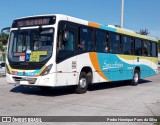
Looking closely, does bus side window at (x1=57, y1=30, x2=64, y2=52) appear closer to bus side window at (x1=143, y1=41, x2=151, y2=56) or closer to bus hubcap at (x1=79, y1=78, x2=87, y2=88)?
bus hubcap at (x1=79, y1=78, x2=87, y2=88)

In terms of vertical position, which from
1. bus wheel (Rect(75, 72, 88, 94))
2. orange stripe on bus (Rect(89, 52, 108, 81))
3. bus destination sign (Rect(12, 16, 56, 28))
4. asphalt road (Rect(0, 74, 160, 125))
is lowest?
asphalt road (Rect(0, 74, 160, 125))

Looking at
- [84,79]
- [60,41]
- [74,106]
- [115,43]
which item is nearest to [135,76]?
[115,43]

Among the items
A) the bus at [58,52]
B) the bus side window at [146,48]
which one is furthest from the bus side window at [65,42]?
the bus side window at [146,48]

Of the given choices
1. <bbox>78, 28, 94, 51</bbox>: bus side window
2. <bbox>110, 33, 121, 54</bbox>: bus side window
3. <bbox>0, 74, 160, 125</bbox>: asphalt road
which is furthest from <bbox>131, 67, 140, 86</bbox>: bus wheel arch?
<bbox>0, 74, 160, 125</bbox>: asphalt road

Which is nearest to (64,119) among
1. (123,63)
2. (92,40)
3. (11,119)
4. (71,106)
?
(11,119)

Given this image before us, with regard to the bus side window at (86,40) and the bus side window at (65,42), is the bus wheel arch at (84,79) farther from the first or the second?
the bus side window at (65,42)

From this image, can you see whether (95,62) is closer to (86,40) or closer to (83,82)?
(86,40)

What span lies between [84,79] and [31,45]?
2890mm

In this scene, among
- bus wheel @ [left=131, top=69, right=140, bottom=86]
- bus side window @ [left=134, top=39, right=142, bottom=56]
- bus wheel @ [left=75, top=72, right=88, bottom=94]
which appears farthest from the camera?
bus side window @ [left=134, top=39, right=142, bottom=56]

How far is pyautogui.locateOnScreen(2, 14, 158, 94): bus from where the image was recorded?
12812 millimetres

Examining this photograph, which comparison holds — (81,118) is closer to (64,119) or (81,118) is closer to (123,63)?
(64,119)

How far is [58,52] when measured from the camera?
12.9 metres

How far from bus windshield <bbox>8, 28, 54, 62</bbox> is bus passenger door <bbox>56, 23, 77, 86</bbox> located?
→ 406 mm

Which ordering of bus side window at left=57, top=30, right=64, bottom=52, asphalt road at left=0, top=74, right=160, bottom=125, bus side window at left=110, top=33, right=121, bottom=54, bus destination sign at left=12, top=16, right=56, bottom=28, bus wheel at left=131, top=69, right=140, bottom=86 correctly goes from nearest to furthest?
asphalt road at left=0, top=74, right=160, bottom=125 < bus side window at left=57, top=30, right=64, bottom=52 < bus destination sign at left=12, top=16, right=56, bottom=28 < bus side window at left=110, top=33, right=121, bottom=54 < bus wheel at left=131, top=69, right=140, bottom=86
